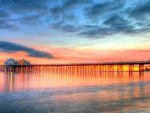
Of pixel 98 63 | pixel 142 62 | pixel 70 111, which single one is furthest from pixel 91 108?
pixel 98 63

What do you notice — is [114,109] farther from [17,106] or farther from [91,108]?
[17,106]

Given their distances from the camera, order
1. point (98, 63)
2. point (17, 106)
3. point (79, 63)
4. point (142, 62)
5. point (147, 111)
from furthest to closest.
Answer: point (79, 63) < point (98, 63) < point (142, 62) < point (17, 106) < point (147, 111)

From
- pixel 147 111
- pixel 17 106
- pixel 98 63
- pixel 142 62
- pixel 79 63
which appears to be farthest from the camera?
pixel 79 63

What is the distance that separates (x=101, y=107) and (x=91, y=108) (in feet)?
2.40

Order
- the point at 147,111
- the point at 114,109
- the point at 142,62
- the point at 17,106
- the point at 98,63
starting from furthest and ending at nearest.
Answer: the point at 98,63, the point at 142,62, the point at 17,106, the point at 114,109, the point at 147,111

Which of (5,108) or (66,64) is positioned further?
(66,64)

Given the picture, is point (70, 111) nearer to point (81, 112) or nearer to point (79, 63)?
point (81, 112)

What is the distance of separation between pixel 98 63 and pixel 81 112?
91.9 meters

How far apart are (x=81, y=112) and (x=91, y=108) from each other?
4.60 feet

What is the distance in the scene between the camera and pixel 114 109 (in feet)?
43.4

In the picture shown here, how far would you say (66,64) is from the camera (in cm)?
12038

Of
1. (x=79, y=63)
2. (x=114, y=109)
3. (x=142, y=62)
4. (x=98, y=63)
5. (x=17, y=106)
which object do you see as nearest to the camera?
(x=114, y=109)

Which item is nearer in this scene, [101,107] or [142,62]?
[101,107]

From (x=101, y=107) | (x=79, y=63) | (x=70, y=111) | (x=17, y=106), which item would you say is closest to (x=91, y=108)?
(x=101, y=107)
